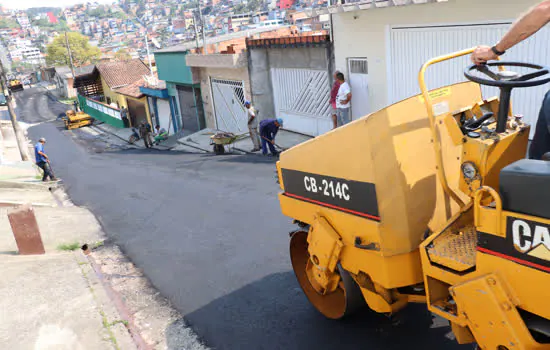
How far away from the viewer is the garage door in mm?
8867

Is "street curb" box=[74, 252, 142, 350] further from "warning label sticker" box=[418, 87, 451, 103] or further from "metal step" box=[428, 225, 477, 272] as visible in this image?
"warning label sticker" box=[418, 87, 451, 103]

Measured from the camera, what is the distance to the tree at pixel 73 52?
84250 mm

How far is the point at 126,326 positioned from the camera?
5.20 meters

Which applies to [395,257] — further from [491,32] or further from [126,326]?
[491,32]

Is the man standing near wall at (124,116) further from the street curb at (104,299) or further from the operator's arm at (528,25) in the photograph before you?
the operator's arm at (528,25)

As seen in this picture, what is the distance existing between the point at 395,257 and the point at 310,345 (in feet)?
4.71

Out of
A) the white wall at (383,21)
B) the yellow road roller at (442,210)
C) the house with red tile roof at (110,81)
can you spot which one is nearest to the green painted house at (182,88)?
the white wall at (383,21)

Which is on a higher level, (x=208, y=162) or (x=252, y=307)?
(x=252, y=307)

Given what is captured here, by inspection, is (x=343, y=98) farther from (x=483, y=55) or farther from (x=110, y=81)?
(x=110, y=81)

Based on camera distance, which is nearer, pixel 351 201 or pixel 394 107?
pixel 394 107

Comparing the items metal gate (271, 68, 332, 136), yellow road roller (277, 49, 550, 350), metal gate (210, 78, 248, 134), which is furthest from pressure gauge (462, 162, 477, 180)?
metal gate (210, 78, 248, 134)

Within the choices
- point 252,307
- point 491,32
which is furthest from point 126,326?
point 491,32

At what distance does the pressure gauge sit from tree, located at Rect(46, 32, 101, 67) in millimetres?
90462

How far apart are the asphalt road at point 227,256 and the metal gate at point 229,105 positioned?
17.3 feet
